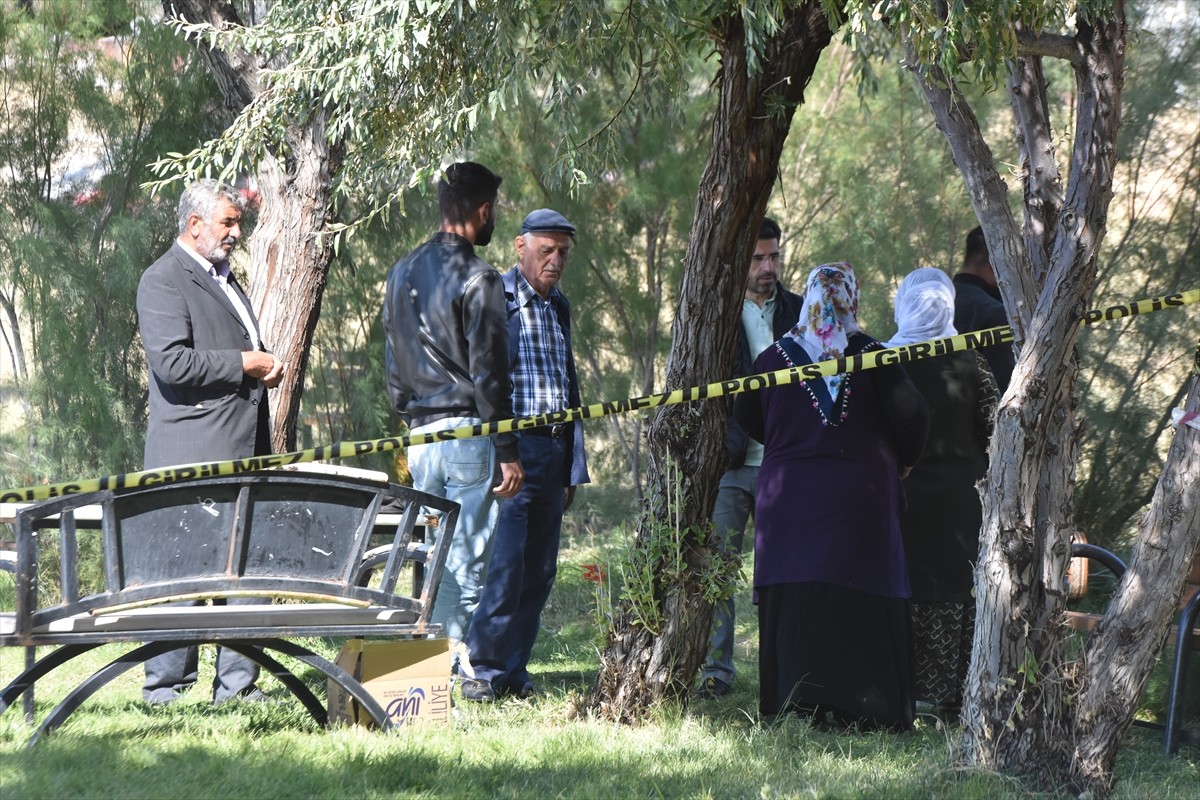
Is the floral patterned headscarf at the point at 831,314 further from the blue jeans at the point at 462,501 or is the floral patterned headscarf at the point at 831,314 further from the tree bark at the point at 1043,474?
the blue jeans at the point at 462,501

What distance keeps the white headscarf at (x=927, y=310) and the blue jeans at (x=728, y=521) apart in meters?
0.90

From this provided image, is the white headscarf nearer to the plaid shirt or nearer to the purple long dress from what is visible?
the purple long dress

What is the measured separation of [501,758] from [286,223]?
11.1 feet

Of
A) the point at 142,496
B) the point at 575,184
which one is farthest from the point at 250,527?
the point at 575,184

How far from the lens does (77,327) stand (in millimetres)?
8328

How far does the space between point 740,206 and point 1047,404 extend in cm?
140

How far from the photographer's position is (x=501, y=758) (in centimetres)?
409

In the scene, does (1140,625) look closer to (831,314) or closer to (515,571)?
(831,314)

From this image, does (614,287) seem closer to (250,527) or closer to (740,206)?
(740,206)

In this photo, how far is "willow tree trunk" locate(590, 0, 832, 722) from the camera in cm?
472

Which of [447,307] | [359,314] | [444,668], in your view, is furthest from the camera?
[359,314]

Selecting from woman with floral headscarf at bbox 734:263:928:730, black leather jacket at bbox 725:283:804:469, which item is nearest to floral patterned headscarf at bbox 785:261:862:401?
woman with floral headscarf at bbox 734:263:928:730

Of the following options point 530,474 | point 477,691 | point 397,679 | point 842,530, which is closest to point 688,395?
point 842,530

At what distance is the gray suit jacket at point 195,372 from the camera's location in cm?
474
